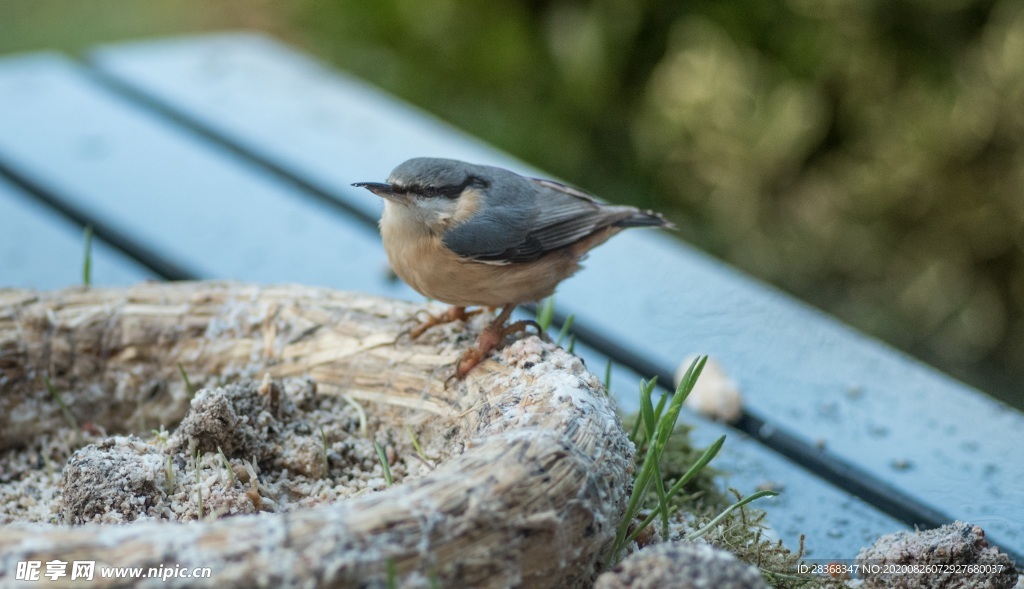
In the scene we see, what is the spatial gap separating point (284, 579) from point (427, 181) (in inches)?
46.5

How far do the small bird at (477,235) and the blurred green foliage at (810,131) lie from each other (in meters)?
1.80

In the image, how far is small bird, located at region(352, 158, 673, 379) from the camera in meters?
2.38

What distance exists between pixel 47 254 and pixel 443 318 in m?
1.63

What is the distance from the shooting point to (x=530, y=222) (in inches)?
96.9

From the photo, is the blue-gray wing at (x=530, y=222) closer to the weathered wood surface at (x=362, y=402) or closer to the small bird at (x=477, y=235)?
the small bird at (x=477, y=235)

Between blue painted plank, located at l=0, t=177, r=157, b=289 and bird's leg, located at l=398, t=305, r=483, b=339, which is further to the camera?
blue painted plank, located at l=0, t=177, r=157, b=289

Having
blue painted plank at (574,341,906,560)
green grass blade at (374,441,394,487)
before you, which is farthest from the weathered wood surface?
blue painted plank at (574,341,906,560)

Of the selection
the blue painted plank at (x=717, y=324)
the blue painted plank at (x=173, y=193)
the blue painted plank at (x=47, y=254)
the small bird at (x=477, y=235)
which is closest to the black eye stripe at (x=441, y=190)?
the small bird at (x=477, y=235)

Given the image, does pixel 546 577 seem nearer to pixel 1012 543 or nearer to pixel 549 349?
pixel 549 349

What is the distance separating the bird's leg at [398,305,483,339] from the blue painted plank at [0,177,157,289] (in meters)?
1.25

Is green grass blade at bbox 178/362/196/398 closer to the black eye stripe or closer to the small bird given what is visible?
the small bird

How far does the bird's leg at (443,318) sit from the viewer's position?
7.88ft

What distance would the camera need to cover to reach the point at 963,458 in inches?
102

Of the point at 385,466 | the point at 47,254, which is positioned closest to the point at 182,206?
the point at 47,254
